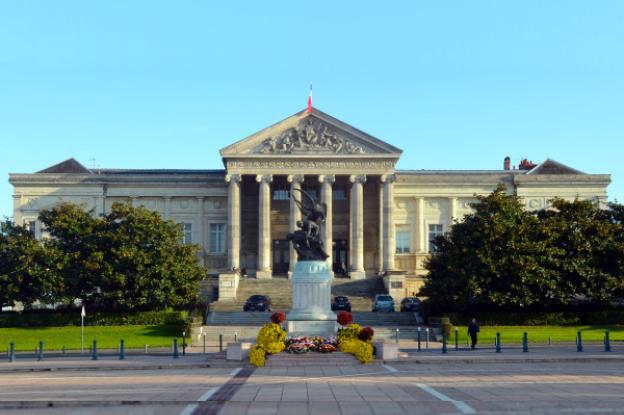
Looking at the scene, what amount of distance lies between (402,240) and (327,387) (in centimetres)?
6727

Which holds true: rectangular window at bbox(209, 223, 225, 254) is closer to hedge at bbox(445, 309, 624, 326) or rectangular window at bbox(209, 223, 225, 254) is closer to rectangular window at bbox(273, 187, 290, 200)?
rectangular window at bbox(273, 187, 290, 200)

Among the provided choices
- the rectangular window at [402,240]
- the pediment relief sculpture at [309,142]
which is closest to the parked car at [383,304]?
the pediment relief sculpture at [309,142]

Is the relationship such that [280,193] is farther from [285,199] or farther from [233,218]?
[233,218]

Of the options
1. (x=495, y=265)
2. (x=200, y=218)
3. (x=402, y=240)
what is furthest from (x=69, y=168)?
(x=495, y=265)

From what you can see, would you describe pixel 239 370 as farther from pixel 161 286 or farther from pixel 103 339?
pixel 161 286

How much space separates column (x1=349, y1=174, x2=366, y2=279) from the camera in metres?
87.1

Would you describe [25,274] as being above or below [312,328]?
above

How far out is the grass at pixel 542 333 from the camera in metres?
54.6

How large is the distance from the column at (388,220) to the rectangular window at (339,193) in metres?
6.89

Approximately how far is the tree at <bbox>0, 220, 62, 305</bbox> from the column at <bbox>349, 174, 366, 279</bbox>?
30.3 m

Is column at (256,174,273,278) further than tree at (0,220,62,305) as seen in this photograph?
Yes

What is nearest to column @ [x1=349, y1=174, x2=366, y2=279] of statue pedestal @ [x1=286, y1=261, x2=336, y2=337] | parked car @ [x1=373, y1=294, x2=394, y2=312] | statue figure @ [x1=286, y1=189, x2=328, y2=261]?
parked car @ [x1=373, y1=294, x2=394, y2=312]

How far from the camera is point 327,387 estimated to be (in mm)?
26734

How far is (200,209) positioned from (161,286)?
27654 mm
